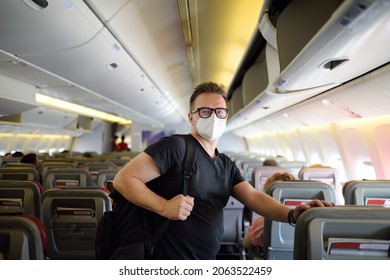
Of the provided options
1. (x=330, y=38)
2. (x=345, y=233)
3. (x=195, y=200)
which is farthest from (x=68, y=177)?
(x=345, y=233)

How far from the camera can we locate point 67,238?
9.40 feet

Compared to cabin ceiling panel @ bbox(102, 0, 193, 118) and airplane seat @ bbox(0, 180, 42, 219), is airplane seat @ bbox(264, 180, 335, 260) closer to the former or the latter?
airplane seat @ bbox(0, 180, 42, 219)

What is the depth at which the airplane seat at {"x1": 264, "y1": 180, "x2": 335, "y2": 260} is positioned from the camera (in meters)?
2.80

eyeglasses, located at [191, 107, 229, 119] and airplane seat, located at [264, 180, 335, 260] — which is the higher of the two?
eyeglasses, located at [191, 107, 229, 119]

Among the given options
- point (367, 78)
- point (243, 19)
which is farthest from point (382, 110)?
point (243, 19)

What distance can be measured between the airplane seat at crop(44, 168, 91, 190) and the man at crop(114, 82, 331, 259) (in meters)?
3.02

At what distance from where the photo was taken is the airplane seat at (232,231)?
4.39 metres

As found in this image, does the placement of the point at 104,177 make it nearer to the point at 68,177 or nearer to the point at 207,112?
the point at 68,177

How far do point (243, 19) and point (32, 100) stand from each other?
4215 millimetres

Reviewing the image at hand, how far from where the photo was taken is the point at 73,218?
110 inches

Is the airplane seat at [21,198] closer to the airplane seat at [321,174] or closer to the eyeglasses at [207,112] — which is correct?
the eyeglasses at [207,112]

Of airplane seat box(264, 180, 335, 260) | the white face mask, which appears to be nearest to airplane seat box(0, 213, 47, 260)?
the white face mask

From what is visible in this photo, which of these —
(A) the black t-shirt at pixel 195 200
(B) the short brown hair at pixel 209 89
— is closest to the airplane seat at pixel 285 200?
(A) the black t-shirt at pixel 195 200

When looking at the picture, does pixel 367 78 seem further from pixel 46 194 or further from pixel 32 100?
pixel 32 100
